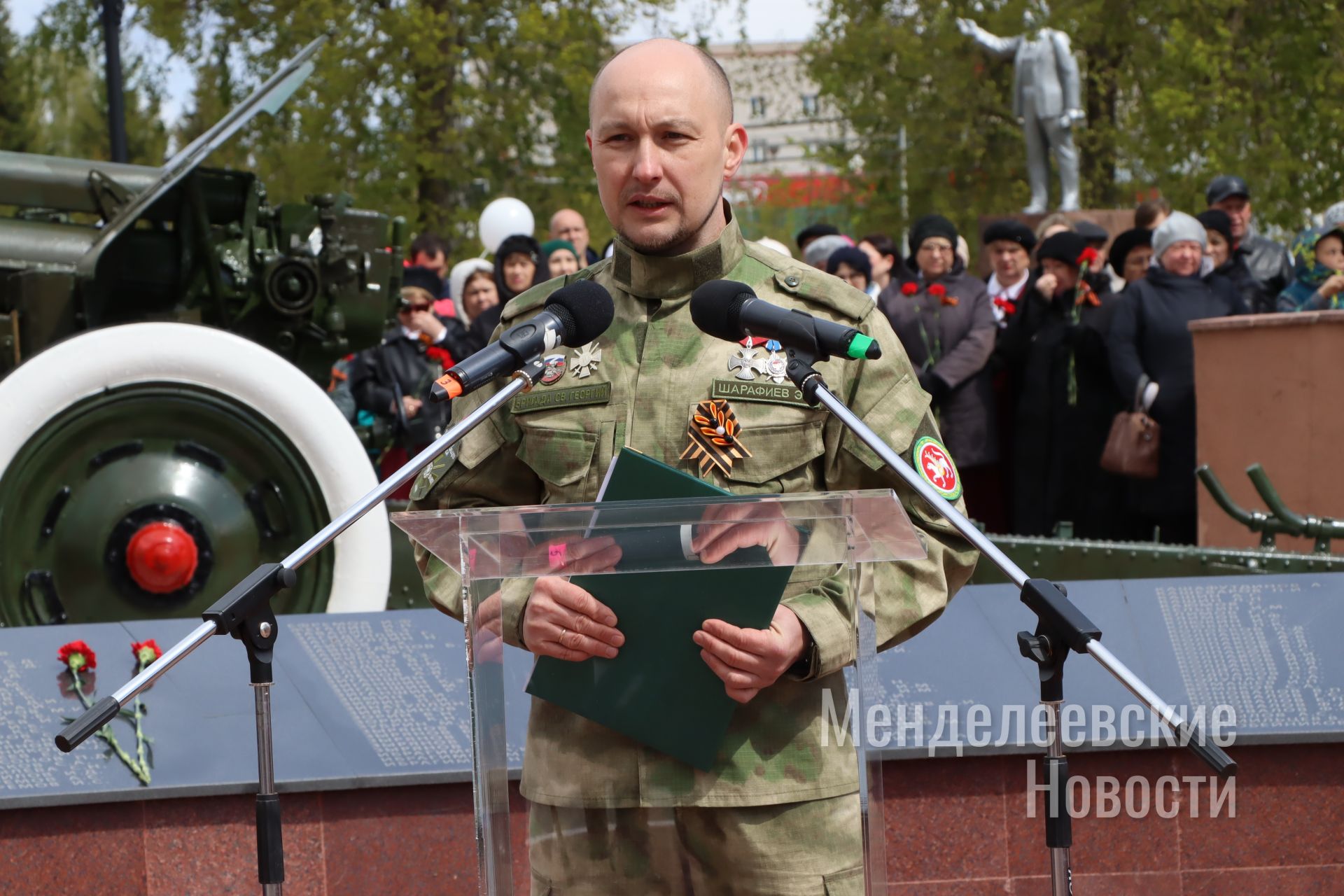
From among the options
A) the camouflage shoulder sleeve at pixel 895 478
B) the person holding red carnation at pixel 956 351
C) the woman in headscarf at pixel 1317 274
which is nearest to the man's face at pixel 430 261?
the person holding red carnation at pixel 956 351

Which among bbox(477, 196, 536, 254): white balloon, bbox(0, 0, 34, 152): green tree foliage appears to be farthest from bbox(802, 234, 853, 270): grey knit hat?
bbox(0, 0, 34, 152): green tree foliage

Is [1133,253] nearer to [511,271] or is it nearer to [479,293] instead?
[511,271]

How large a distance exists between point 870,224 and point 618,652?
26294mm

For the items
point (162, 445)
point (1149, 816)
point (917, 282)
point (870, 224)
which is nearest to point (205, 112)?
point (870, 224)

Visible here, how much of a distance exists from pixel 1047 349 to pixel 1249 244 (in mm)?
1810

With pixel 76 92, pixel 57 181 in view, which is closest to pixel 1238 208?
pixel 57 181

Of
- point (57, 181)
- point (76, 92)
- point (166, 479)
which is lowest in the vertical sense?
point (166, 479)

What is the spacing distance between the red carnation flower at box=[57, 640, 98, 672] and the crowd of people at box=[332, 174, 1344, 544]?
3.77 m

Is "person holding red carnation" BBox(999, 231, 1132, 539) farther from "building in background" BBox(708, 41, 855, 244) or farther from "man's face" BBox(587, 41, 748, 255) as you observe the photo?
"building in background" BBox(708, 41, 855, 244)

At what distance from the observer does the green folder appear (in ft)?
7.91

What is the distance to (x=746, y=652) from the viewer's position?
7.94 feet

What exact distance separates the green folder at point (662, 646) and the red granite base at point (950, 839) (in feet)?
6.60

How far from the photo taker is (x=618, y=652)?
2463mm

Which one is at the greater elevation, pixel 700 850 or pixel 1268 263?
pixel 1268 263
